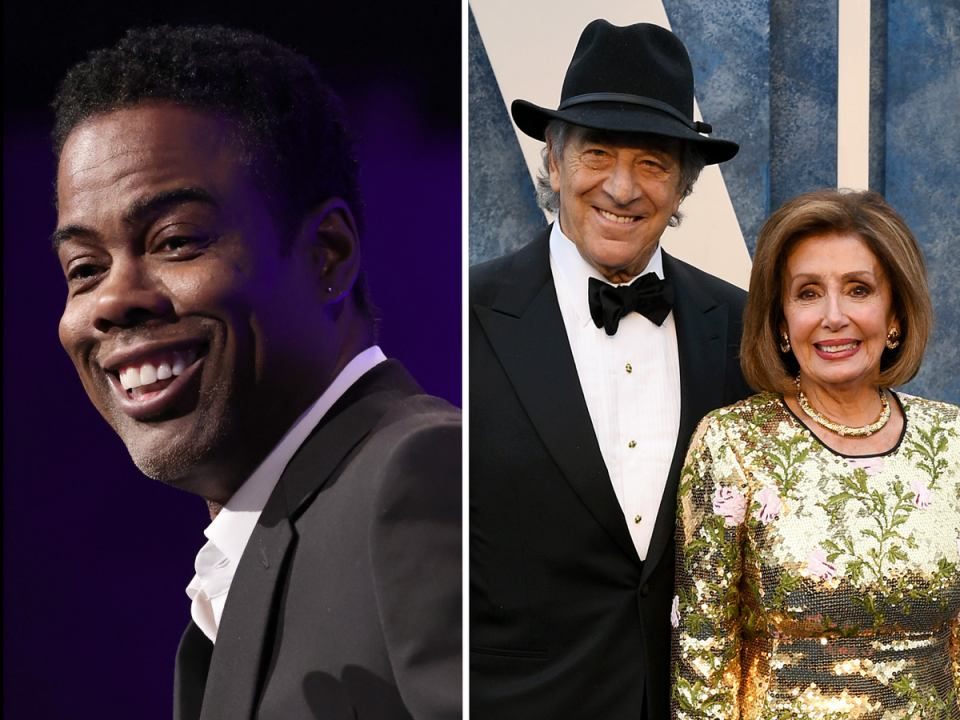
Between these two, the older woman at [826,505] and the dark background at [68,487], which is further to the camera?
the older woman at [826,505]

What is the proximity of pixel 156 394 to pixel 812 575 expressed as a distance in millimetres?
1317

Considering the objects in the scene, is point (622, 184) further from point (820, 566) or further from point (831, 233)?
point (820, 566)

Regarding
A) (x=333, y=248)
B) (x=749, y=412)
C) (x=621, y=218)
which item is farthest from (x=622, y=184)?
(x=333, y=248)

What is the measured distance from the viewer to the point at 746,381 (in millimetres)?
2166

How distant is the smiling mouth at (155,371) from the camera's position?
168cm

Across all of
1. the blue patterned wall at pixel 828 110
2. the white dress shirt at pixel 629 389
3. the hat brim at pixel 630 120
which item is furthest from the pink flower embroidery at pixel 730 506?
the blue patterned wall at pixel 828 110

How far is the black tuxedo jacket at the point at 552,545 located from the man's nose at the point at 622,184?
0.91 feet

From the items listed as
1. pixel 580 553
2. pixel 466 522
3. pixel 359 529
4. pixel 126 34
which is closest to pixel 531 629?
pixel 580 553

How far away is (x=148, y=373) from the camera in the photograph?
1681mm

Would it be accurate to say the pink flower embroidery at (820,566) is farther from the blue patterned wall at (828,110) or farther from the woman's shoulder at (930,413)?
the blue patterned wall at (828,110)

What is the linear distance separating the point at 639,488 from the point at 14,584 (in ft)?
4.30

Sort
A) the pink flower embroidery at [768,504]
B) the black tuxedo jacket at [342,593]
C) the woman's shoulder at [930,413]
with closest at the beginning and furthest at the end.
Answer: the black tuxedo jacket at [342,593] < the pink flower embroidery at [768,504] < the woman's shoulder at [930,413]

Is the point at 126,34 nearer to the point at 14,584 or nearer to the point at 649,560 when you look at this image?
the point at 14,584

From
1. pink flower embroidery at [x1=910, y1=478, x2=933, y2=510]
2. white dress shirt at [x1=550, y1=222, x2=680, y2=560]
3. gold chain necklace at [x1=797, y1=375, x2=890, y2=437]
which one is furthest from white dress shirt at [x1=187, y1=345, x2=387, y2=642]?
pink flower embroidery at [x1=910, y1=478, x2=933, y2=510]
